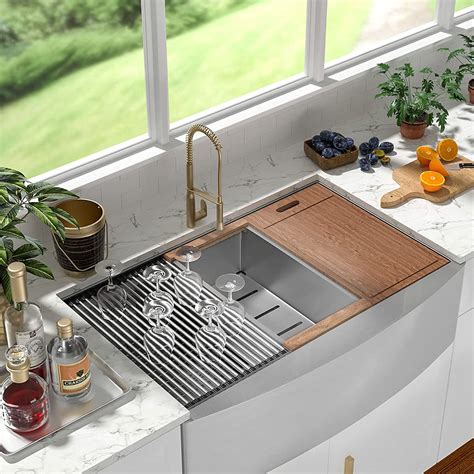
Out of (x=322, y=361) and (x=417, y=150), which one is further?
(x=417, y=150)

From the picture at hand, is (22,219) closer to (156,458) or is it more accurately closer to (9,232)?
(9,232)

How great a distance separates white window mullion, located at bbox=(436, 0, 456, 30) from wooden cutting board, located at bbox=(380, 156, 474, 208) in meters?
0.96

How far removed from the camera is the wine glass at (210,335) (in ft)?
9.51

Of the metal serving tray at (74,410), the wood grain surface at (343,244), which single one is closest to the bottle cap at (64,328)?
the metal serving tray at (74,410)

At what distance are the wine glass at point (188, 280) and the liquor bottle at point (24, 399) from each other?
67cm

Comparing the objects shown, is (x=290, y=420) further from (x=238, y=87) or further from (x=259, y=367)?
(x=238, y=87)

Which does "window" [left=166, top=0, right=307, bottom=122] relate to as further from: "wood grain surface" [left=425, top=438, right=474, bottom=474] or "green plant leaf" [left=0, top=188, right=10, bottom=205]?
"green plant leaf" [left=0, top=188, right=10, bottom=205]

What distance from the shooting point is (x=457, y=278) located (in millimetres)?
3270

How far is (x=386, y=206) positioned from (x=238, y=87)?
791cm

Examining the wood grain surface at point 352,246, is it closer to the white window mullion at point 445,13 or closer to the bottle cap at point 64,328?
the bottle cap at point 64,328

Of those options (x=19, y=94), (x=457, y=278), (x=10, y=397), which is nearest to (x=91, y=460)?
(x=10, y=397)

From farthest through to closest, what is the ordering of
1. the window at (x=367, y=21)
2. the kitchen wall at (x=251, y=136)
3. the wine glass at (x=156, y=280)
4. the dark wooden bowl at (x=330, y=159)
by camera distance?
the window at (x=367, y=21)
the dark wooden bowl at (x=330, y=159)
the kitchen wall at (x=251, y=136)
the wine glass at (x=156, y=280)

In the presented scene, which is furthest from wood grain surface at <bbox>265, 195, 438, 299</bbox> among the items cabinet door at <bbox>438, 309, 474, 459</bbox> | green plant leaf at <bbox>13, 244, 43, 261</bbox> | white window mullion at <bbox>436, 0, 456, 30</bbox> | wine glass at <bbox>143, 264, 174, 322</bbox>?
white window mullion at <bbox>436, 0, 456, 30</bbox>

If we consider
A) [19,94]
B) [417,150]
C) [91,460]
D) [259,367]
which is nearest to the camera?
[91,460]
